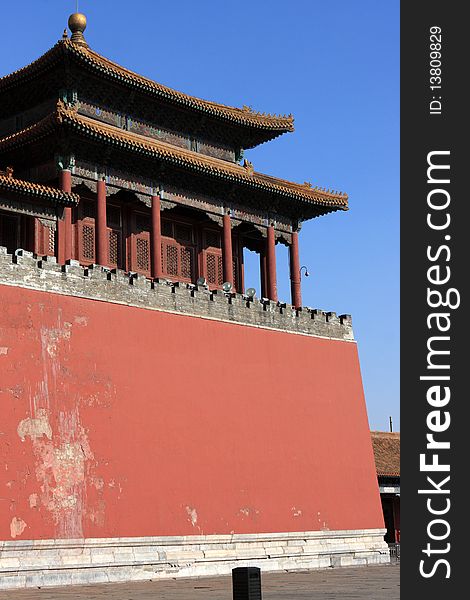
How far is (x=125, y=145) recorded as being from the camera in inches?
765

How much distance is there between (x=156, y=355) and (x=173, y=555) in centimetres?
349

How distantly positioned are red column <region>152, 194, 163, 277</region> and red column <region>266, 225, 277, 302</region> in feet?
10.2

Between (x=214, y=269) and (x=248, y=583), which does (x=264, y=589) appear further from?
(x=214, y=269)

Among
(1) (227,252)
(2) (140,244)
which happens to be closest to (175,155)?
(2) (140,244)

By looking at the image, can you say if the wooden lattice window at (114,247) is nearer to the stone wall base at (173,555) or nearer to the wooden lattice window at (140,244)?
the wooden lattice window at (140,244)

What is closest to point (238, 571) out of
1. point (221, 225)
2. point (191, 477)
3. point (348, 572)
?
point (191, 477)

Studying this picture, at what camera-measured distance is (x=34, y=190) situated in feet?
57.5

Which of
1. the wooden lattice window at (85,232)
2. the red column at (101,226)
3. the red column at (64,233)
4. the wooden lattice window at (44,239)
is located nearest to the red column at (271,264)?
the wooden lattice window at (85,232)

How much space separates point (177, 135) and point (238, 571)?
1404 cm

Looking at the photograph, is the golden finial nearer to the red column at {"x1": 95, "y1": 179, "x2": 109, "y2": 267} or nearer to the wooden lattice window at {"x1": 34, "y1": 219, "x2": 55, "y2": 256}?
the red column at {"x1": 95, "y1": 179, "x2": 109, "y2": 267}

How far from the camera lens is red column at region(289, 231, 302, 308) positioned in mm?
22562

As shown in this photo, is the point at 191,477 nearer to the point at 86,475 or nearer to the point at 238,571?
the point at 86,475

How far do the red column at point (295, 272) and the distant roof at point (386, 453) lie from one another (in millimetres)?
6783

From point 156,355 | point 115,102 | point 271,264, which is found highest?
point 115,102
